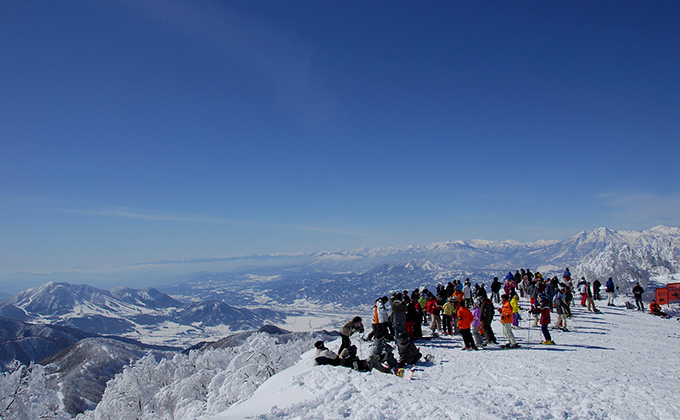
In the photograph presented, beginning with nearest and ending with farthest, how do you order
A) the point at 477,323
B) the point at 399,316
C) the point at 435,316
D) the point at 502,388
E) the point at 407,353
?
the point at 502,388
the point at 407,353
the point at 399,316
the point at 477,323
the point at 435,316

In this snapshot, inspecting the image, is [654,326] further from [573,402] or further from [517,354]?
[573,402]

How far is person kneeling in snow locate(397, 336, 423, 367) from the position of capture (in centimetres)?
1355

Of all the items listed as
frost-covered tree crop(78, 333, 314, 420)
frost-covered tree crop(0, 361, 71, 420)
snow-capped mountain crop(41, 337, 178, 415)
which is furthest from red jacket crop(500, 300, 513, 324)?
snow-capped mountain crop(41, 337, 178, 415)

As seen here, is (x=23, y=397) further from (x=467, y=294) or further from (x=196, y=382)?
(x=467, y=294)

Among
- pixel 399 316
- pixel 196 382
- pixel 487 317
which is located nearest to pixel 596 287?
pixel 487 317

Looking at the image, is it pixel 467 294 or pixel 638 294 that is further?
pixel 638 294

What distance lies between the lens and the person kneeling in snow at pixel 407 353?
44.4 ft

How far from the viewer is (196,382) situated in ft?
103

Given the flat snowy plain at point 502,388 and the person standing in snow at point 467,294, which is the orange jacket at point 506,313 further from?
the person standing in snow at point 467,294

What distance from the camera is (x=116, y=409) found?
35875 millimetres

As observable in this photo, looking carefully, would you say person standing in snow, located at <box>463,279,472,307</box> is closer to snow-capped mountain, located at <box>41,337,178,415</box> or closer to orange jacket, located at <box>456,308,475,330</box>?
orange jacket, located at <box>456,308,475,330</box>

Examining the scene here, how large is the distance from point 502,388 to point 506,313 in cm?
567

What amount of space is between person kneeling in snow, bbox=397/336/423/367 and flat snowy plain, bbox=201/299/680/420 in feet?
1.09

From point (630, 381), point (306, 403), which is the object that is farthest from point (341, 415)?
point (630, 381)
